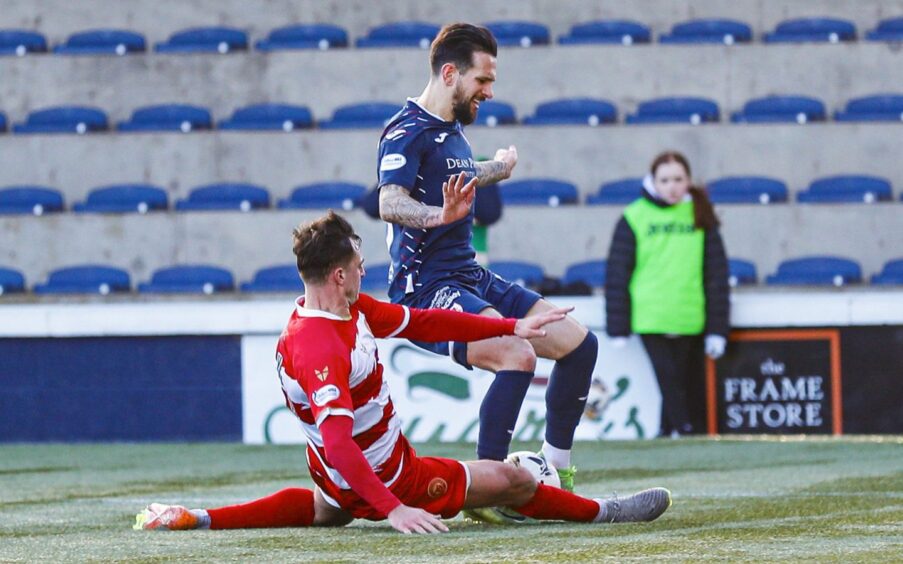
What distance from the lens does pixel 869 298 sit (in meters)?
9.92

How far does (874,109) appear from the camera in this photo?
1502 cm

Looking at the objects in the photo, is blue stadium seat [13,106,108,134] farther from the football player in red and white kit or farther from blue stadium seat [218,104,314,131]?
the football player in red and white kit

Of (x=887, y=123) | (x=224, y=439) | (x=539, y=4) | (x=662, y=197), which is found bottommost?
(x=224, y=439)

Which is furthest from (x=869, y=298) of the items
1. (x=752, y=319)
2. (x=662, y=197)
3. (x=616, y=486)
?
(x=616, y=486)

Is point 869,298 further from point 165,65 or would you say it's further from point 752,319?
point 165,65

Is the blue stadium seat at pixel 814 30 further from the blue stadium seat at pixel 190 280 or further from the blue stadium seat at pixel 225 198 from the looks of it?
the blue stadium seat at pixel 190 280

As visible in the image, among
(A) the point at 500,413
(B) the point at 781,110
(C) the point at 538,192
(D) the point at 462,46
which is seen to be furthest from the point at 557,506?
(B) the point at 781,110

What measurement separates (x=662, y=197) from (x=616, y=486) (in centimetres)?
330

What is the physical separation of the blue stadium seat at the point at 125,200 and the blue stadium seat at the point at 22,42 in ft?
6.96

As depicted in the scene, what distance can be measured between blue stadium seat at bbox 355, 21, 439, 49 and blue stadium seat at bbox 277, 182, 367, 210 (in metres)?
1.91

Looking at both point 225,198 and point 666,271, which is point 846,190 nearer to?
point 666,271

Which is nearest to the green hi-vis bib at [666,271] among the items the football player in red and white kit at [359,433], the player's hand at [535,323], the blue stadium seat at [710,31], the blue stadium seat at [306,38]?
the football player in red and white kit at [359,433]

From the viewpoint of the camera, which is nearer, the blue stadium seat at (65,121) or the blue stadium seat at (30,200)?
the blue stadium seat at (30,200)

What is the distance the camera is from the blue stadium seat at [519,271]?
43.3ft
